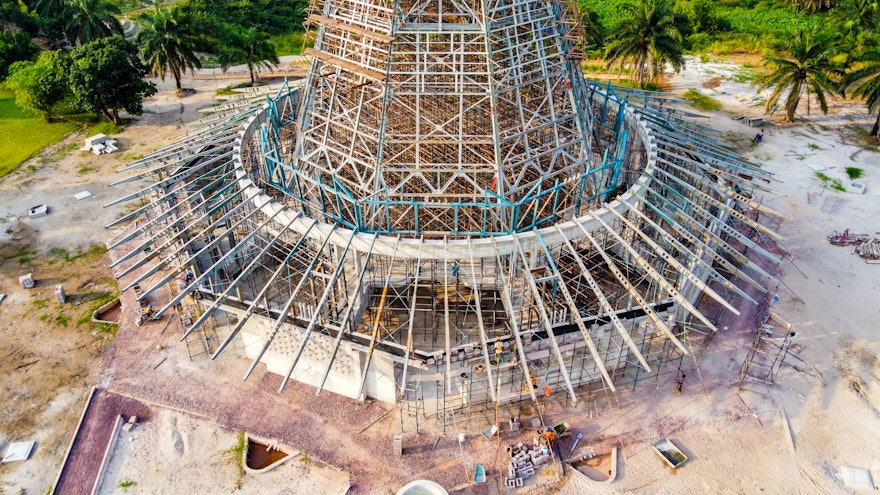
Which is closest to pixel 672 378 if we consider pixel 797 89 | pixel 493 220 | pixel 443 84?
pixel 493 220

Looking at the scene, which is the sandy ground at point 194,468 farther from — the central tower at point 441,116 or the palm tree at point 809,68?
the palm tree at point 809,68

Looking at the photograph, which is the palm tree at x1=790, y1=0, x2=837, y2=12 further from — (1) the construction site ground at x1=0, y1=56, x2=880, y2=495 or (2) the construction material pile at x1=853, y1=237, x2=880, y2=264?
(1) the construction site ground at x1=0, y1=56, x2=880, y2=495

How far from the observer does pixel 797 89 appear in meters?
59.3

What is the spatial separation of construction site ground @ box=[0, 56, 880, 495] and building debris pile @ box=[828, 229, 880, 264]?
77 centimetres

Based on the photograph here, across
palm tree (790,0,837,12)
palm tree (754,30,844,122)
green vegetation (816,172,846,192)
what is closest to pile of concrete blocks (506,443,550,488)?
green vegetation (816,172,846,192)

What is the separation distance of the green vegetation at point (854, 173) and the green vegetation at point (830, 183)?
5.57 ft

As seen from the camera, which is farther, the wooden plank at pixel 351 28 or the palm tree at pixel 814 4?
the palm tree at pixel 814 4

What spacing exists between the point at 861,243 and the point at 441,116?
32893 millimetres

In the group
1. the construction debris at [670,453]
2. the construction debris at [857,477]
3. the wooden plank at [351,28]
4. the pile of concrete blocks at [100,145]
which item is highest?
the wooden plank at [351,28]

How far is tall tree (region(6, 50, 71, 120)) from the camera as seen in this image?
6028 centimetres

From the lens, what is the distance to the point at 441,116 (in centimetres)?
3622

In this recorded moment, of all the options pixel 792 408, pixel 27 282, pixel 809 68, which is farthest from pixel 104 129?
pixel 809 68

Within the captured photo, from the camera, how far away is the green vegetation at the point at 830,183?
51125 mm

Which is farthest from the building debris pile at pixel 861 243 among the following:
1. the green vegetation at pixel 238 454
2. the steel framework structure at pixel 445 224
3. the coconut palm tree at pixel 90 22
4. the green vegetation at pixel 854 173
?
the coconut palm tree at pixel 90 22
